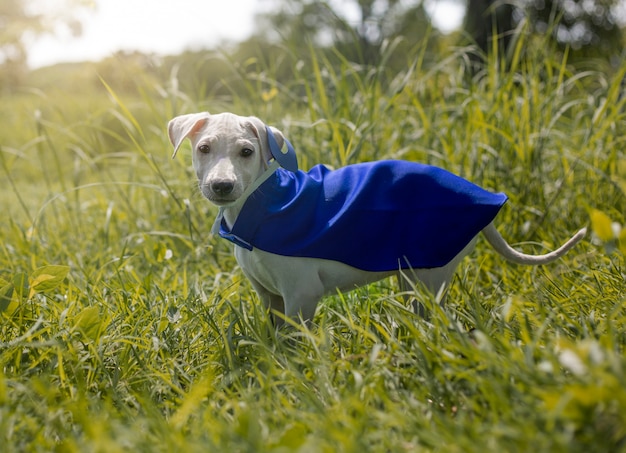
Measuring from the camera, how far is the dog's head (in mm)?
2018

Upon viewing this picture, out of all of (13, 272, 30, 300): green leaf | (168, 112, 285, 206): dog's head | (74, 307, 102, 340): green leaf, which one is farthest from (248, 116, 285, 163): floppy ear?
(13, 272, 30, 300): green leaf

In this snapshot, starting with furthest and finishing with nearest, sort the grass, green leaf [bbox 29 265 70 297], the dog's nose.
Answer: green leaf [bbox 29 265 70 297], the dog's nose, the grass

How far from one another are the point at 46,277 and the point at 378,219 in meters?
1.35

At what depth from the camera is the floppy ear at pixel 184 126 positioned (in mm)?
2201

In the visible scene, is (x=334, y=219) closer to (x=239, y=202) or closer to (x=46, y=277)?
(x=239, y=202)

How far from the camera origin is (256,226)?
2188 millimetres

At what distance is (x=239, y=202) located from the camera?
2.24 meters

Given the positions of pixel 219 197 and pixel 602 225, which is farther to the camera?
pixel 219 197

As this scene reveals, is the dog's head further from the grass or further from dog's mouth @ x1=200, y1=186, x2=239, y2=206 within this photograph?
the grass

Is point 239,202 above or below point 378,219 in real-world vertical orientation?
above

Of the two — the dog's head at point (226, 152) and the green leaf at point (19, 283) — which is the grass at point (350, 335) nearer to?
the green leaf at point (19, 283)

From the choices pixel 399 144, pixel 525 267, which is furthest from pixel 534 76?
pixel 525 267

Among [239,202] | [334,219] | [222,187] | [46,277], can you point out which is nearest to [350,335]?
[334,219]

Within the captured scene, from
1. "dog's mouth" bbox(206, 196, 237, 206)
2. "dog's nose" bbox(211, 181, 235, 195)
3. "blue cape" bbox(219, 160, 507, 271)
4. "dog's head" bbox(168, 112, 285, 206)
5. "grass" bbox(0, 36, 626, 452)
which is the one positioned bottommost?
"grass" bbox(0, 36, 626, 452)
